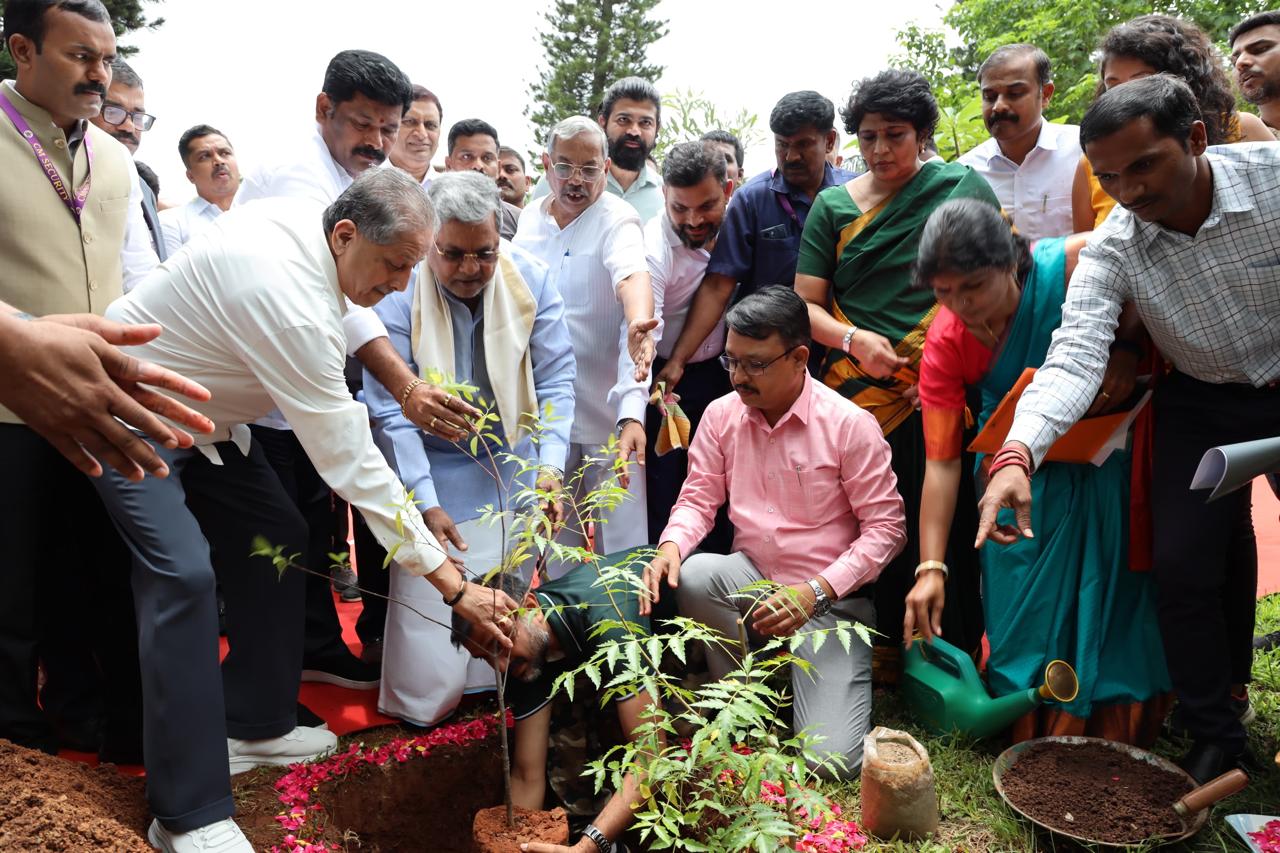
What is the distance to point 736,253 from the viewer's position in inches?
144

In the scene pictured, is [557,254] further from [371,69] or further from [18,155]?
[18,155]

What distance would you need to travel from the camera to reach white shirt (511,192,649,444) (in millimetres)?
3699

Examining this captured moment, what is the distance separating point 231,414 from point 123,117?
111 inches

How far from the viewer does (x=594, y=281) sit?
374 cm

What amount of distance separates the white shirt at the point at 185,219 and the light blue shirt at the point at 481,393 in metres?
2.11

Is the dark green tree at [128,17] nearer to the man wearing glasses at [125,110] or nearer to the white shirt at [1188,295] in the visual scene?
the man wearing glasses at [125,110]

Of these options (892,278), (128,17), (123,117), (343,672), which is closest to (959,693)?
(892,278)

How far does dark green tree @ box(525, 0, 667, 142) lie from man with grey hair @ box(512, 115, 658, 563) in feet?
75.6

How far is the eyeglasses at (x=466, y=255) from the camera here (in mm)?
3143

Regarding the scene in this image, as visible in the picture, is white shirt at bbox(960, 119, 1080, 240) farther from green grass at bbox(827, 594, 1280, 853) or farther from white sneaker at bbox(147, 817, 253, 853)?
white sneaker at bbox(147, 817, 253, 853)

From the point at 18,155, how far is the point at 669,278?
2.12 meters

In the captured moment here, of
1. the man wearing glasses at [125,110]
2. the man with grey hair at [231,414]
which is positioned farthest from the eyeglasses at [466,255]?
the man wearing glasses at [125,110]

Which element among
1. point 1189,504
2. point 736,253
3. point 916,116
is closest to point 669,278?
point 736,253

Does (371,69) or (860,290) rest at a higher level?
(371,69)
